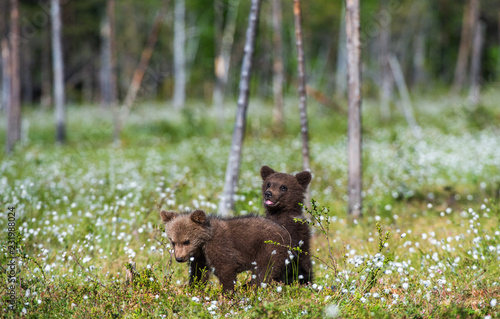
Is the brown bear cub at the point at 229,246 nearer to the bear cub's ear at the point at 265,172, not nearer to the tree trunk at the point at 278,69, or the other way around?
the bear cub's ear at the point at 265,172

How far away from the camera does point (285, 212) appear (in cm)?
550

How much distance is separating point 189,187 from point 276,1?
11988mm

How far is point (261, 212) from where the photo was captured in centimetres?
747

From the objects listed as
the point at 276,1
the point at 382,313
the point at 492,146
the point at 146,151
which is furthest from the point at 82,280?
the point at 276,1

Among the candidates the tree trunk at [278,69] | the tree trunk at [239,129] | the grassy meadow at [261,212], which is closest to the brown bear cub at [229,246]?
the grassy meadow at [261,212]

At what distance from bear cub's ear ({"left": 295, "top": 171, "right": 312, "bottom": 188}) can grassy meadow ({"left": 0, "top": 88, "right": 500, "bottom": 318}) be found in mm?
371

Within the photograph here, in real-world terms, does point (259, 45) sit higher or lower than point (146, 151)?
higher

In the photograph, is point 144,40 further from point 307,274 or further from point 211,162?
point 307,274

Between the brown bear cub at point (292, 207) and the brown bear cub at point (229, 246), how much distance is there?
0.26 metres

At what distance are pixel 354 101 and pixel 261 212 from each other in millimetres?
2917

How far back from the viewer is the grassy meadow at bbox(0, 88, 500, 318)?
178 inches

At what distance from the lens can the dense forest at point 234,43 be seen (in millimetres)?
34531

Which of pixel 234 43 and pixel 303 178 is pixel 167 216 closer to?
pixel 303 178

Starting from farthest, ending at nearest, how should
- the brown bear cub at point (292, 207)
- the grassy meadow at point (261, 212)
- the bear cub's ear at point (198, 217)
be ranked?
the brown bear cub at point (292, 207) < the bear cub's ear at point (198, 217) < the grassy meadow at point (261, 212)
